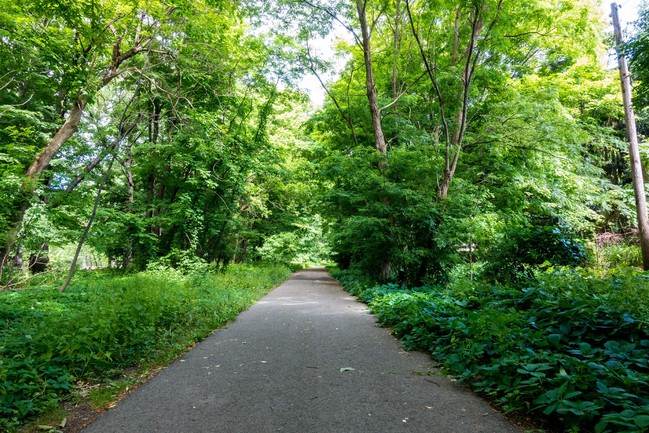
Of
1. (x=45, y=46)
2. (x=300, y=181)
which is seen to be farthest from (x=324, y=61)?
(x=45, y=46)

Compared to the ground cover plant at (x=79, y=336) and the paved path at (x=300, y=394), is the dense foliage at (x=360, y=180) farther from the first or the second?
the paved path at (x=300, y=394)

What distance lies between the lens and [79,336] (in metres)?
3.84

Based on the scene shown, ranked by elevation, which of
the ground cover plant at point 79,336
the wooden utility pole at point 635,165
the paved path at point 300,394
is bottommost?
the paved path at point 300,394

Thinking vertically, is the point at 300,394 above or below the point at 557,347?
below

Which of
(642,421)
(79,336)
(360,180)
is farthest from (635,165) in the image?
(79,336)

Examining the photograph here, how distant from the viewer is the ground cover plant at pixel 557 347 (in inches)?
95.7

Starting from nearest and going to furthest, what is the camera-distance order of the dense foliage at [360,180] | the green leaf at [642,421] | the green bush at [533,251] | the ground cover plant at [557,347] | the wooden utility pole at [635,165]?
the green leaf at [642,421] < the ground cover plant at [557,347] < the dense foliage at [360,180] < the green bush at [533,251] < the wooden utility pole at [635,165]

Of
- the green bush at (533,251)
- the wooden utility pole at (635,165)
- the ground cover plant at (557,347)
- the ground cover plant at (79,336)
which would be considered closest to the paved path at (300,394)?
the ground cover plant at (557,347)

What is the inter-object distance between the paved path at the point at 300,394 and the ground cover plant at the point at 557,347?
0.34 m

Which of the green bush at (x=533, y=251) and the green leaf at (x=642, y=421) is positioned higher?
the green bush at (x=533, y=251)

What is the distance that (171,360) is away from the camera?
183 inches

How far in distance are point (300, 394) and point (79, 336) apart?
8.95 ft

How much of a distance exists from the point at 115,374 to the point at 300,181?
51.9 feet

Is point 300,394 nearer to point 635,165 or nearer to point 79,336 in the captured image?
point 79,336
